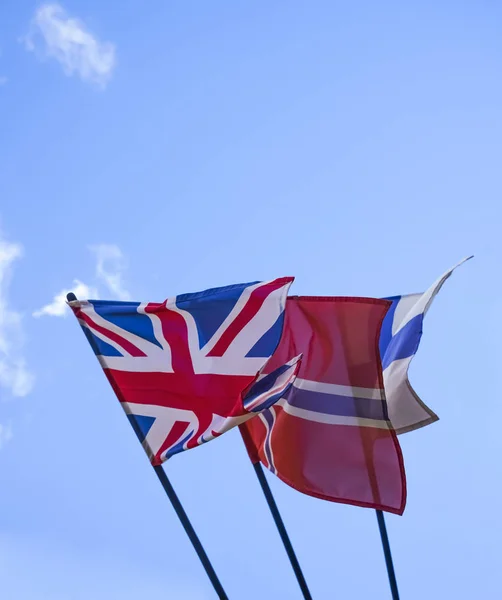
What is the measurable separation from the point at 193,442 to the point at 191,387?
3.16 feet

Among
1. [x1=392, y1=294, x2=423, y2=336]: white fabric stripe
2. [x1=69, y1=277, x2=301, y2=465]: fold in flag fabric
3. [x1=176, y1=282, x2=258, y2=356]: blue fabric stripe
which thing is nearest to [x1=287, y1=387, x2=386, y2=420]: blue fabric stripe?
[x1=69, y1=277, x2=301, y2=465]: fold in flag fabric

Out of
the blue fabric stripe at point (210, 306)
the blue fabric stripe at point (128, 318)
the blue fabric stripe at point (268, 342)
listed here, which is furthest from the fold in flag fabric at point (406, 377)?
the blue fabric stripe at point (128, 318)

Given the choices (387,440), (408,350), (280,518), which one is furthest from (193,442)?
(408,350)

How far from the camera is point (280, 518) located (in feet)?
36.1

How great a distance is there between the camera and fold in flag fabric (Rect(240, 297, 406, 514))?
10.8 m

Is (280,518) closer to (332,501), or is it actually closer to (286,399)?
(332,501)

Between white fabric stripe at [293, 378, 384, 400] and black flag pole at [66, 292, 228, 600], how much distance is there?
8.50ft

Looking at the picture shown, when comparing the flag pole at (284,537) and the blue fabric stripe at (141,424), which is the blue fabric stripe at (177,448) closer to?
the blue fabric stripe at (141,424)

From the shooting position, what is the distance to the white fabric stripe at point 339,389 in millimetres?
11117

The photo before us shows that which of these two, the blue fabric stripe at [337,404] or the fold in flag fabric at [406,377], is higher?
the fold in flag fabric at [406,377]

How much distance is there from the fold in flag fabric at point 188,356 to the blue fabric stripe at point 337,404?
540 millimetres

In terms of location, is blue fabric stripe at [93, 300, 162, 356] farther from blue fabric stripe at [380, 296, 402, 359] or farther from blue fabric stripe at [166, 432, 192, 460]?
blue fabric stripe at [380, 296, 402, 359]

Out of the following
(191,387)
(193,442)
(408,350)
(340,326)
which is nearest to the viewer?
(193,442)

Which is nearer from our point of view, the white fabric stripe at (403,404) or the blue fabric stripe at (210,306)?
the blue fabric stripe at (210,306)
